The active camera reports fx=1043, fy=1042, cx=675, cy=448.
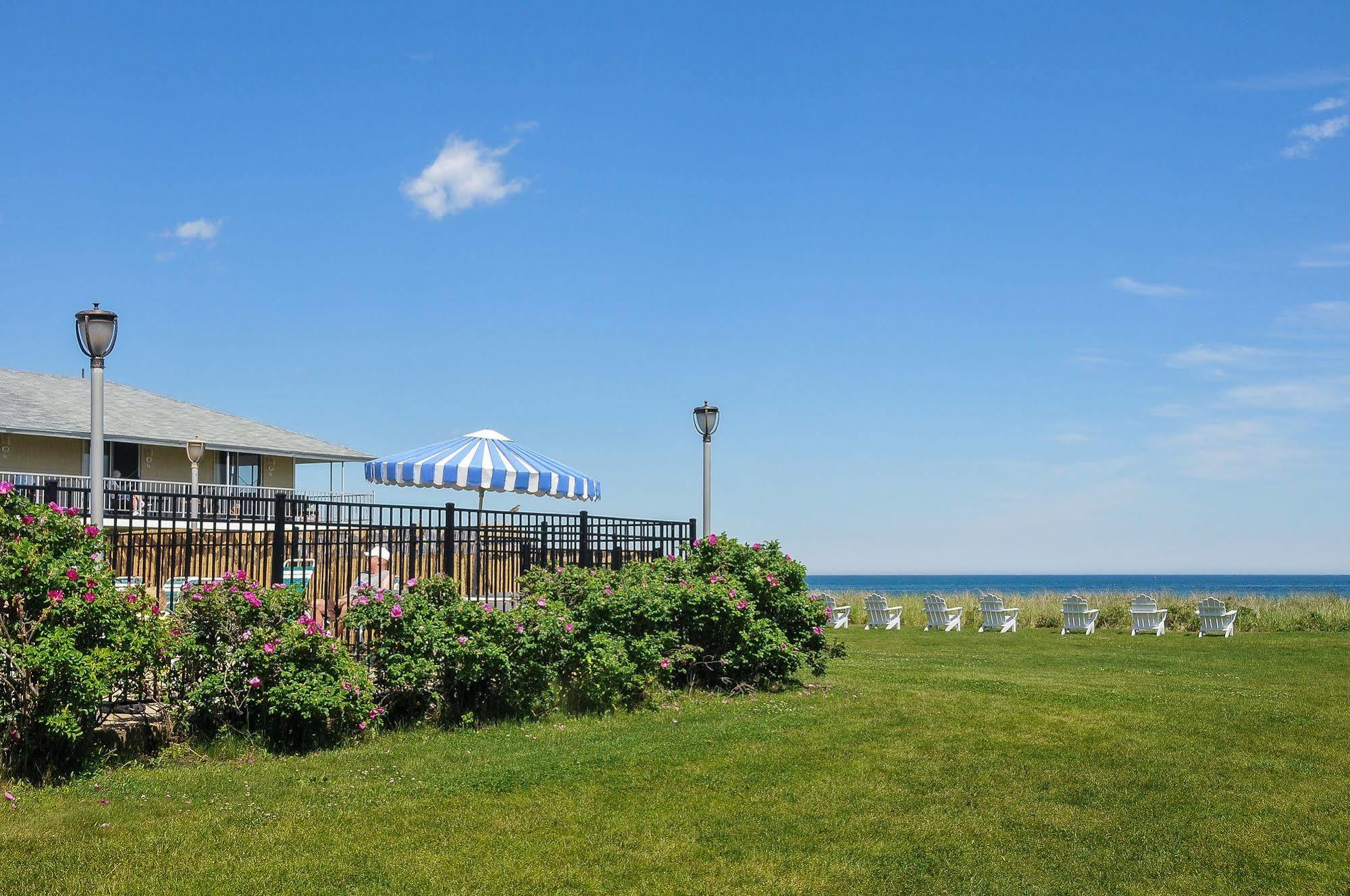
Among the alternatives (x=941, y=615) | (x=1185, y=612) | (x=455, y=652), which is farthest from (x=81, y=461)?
(x=1185, y=612)

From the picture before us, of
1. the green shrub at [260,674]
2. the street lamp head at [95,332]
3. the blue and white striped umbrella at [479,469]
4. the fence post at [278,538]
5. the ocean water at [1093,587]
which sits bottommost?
the ocean water at [1093,587]

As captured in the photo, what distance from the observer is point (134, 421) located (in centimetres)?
3250

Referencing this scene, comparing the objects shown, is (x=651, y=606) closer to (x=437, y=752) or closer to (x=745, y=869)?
(x=437, y=752)

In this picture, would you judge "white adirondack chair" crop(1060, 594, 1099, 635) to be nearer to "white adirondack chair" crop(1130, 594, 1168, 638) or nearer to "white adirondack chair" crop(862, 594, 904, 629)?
"white adirondack chair" crop(1130, 594, 1168, 638)

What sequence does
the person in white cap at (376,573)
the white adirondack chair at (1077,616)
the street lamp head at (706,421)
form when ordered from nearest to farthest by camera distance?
the person in white cap at (376,573) < the street lamp head at (706,421) < the white adirondack chair at (1077,616)

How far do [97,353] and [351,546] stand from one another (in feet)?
9.56

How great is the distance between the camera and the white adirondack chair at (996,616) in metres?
23.7

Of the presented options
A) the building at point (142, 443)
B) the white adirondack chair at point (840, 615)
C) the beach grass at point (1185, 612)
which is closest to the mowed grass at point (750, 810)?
the beach grass at point (1185, 612)

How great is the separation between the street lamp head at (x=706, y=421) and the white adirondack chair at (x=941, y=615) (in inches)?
448

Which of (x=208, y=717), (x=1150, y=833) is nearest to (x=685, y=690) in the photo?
(x=208, y=717)

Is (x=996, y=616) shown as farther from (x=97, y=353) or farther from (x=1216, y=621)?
(x=97, y=353)

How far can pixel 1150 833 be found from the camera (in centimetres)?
604

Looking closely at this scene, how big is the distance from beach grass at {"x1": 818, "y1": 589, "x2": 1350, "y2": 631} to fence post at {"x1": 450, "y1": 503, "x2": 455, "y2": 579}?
671 inches

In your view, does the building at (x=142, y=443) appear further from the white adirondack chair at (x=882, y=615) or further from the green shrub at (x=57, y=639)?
the green shrub at (x=57, y=639)
